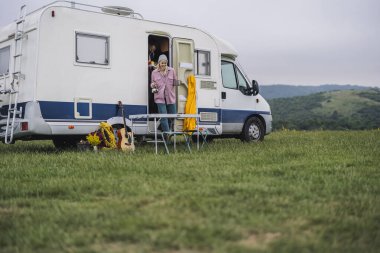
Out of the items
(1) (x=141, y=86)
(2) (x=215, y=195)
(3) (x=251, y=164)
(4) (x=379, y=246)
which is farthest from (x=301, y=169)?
(1) (x=141, y=86)

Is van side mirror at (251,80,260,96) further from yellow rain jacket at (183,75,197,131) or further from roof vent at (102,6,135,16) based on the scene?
roof vent at (102,6,135,16)

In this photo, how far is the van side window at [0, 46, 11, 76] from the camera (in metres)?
11.3

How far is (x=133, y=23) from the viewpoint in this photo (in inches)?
456

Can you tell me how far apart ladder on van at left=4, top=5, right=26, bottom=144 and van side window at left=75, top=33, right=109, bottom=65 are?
1.20 metres

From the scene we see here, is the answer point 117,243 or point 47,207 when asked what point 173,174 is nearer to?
point 47,207

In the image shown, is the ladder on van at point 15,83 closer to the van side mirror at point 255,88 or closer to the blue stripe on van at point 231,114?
the blue stripe on van at point 231,114

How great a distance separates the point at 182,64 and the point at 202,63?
0.79 metres

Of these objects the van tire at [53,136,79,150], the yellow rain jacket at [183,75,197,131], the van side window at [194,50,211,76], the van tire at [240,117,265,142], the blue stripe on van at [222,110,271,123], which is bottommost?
the van tire at [53,136,79,150]

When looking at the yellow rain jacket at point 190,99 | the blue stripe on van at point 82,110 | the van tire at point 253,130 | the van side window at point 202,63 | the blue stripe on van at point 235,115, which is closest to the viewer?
the blue stripe on van at point 82,110

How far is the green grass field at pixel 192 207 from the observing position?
3.75m

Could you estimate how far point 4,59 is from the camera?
11.5m

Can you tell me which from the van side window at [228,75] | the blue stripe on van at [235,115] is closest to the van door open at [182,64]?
the van side window at [228,75]

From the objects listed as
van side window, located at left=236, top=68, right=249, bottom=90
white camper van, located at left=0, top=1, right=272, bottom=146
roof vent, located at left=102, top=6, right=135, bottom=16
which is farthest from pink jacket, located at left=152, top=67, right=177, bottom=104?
van side window, located at left=236, top=68, right=249, bottom=90

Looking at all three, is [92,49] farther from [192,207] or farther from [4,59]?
[192,207]
